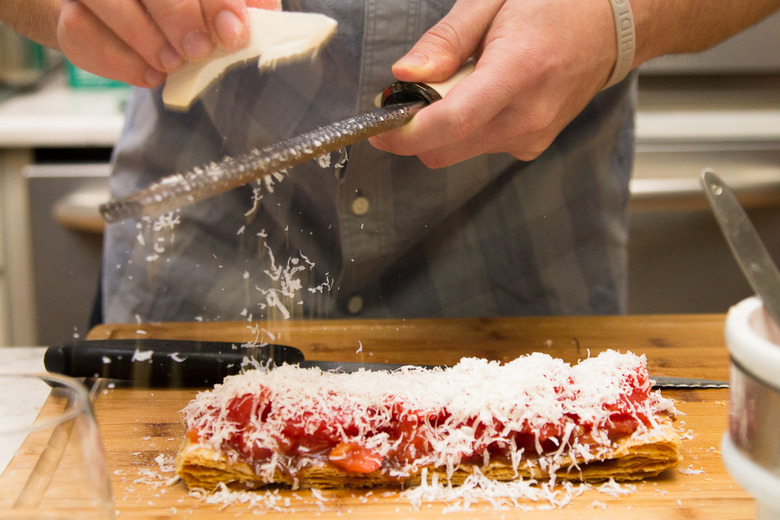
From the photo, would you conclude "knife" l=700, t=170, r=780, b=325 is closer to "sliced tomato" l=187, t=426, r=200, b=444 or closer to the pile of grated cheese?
the pile of grated cheese

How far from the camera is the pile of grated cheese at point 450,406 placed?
2.63 feet

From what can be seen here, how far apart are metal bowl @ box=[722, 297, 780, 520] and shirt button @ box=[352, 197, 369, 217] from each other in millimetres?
491

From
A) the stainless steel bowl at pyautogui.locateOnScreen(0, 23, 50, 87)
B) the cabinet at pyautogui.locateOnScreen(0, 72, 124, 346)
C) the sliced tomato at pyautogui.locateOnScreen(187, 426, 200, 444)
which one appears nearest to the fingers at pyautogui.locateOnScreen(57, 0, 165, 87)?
the sliced tomato at pyautogui.locateOnScreen(187, 426, 200, 444)

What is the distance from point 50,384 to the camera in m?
0.62

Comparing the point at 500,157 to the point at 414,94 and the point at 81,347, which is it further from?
the point at 81,347

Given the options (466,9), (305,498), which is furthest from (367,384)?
(466,9)

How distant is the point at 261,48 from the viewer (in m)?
0.76

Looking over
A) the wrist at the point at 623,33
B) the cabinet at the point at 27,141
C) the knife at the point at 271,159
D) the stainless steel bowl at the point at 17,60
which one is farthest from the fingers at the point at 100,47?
the stainless steel bowl at the point at 17,60

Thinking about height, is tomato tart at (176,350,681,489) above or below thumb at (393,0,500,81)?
below

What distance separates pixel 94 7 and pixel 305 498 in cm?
53

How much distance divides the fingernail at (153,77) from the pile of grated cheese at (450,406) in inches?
13.1

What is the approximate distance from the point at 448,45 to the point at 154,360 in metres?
0.53

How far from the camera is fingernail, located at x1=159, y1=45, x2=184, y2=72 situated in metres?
0.75

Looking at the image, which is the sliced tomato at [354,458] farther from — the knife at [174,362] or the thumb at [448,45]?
the thumb at [448,45]
